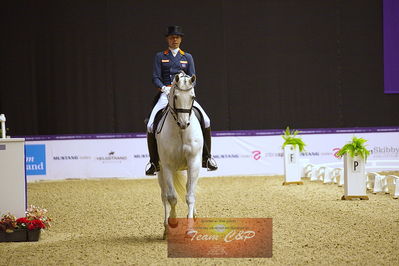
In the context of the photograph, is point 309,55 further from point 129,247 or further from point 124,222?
point 129,247

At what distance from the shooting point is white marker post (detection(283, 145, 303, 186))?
45.0 feet

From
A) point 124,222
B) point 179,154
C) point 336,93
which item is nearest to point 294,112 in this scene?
point 336,93

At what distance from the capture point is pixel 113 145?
16812mm

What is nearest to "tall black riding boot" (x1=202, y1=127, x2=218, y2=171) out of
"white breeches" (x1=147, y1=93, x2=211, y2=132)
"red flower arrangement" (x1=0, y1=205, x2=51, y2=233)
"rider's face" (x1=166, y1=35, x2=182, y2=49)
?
"white breeches" (x1=147, y1=93, x2=211, y2=132)

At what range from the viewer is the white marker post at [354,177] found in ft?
34.5

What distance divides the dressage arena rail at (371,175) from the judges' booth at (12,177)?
6313 millimetres

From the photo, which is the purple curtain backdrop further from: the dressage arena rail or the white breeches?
the white breeches

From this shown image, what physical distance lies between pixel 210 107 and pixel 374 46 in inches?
196

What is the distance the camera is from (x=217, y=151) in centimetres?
1684

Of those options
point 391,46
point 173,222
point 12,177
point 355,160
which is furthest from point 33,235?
point 391,46

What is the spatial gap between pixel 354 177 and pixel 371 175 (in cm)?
173

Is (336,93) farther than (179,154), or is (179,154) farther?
(336,93)

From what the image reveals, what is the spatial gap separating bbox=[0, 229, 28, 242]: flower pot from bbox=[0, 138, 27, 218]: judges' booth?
0.61 feet

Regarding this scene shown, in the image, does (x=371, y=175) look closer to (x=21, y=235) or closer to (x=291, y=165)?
(x=291, y=165)
